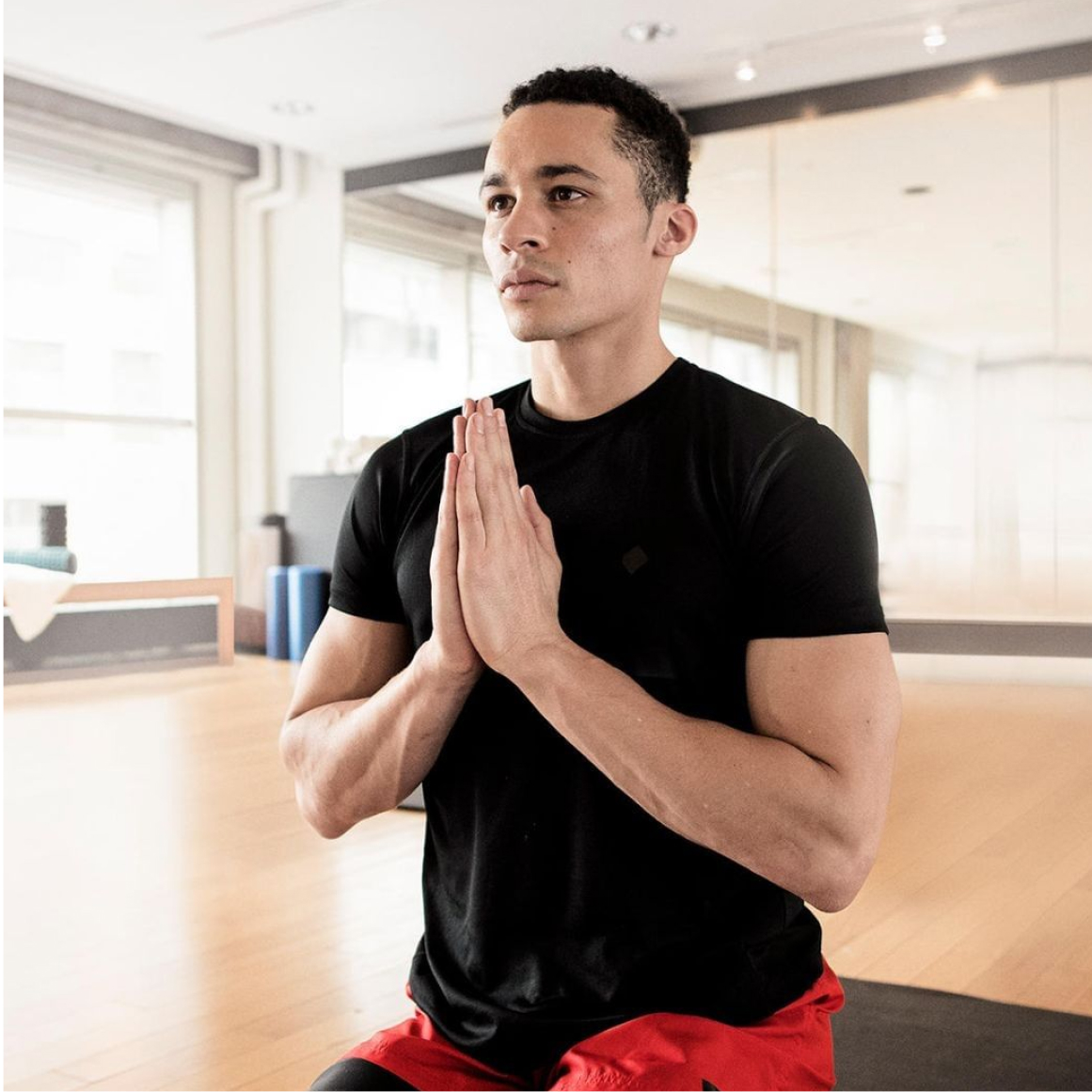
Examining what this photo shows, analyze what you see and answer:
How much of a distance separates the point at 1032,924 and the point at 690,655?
71.5 inches

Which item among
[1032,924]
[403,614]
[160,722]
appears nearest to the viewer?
[403,614]

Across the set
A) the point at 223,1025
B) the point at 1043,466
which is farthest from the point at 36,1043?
the point at 1043,466

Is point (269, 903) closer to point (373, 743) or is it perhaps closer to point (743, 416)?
point (373, 743)

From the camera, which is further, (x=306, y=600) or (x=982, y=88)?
(x=306, y=600)

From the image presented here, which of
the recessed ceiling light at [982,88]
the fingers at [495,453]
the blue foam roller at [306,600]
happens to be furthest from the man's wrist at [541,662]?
the blue foam roller at [306,600]

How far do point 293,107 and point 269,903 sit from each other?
13.9ft

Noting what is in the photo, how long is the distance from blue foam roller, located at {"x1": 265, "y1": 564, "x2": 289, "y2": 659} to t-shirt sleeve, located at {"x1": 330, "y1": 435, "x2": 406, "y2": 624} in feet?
17.3

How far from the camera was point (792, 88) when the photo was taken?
5.15 m

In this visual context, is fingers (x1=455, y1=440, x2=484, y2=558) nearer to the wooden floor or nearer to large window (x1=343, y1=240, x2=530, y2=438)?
the wooden floor

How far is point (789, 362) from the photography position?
530cm

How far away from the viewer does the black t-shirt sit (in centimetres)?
95

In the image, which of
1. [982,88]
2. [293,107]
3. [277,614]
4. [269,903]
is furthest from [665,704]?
[277,614]

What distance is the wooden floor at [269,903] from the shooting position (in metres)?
1.99

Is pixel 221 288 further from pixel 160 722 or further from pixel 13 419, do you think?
pixel 160 722
